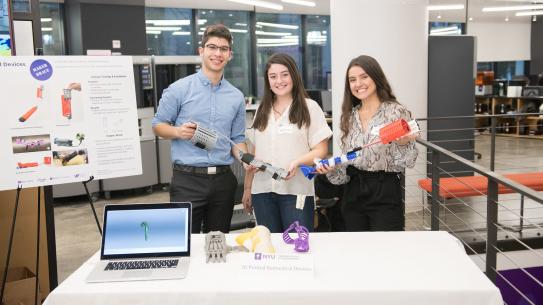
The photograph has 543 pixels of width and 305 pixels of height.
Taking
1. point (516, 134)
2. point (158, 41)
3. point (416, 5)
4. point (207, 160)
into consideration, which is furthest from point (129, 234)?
point (516, 134)

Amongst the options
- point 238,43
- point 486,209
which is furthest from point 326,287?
point 238,43

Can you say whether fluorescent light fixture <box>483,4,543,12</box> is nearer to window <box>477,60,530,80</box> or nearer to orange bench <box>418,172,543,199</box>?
window <box>477,60,530,80</box>

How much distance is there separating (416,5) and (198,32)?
18.9ft

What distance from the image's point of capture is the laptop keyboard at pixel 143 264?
2.01 meters

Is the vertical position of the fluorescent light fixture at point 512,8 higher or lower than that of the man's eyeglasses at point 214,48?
higher

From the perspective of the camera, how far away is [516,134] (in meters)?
11.0

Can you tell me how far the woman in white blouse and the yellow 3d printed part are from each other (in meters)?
0.63

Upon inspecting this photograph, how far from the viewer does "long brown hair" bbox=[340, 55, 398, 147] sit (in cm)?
271

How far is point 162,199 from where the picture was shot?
6664mm

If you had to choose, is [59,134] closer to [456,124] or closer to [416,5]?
[416,5]

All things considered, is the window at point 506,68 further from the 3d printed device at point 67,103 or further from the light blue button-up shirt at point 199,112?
the 3d printed device at point 67,103

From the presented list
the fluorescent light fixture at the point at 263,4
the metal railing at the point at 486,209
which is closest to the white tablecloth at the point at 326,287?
the metal railing at the point at 486,209

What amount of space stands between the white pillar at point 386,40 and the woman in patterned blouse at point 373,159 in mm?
2263

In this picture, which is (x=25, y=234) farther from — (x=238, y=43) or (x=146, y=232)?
(x=238, y=43)
